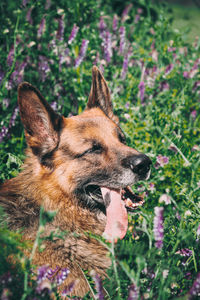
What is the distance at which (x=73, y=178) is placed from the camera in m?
2.84

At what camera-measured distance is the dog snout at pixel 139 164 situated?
2.82 meters

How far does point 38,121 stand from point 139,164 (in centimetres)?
113

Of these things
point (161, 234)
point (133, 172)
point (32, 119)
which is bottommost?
point (133, 172)

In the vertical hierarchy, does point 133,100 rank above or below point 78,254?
above

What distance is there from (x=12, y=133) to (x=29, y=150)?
3.55ft

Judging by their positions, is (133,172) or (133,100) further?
(133,100)

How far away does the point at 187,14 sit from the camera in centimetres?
838

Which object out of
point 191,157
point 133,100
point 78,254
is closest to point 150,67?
point 133,100

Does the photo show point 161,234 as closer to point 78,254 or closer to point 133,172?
point 78,254

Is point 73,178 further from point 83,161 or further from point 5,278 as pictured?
point 5,278

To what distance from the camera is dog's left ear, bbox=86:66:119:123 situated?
3396mm

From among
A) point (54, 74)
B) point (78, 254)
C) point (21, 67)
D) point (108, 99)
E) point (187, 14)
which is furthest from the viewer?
point (187, 14)

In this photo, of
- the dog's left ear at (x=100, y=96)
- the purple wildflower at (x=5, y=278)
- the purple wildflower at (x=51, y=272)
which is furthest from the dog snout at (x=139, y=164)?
the purple wildflower at (x=5, y=278)

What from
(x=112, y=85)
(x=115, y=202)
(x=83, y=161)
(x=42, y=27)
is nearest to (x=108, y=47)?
(x=112, y=85)
